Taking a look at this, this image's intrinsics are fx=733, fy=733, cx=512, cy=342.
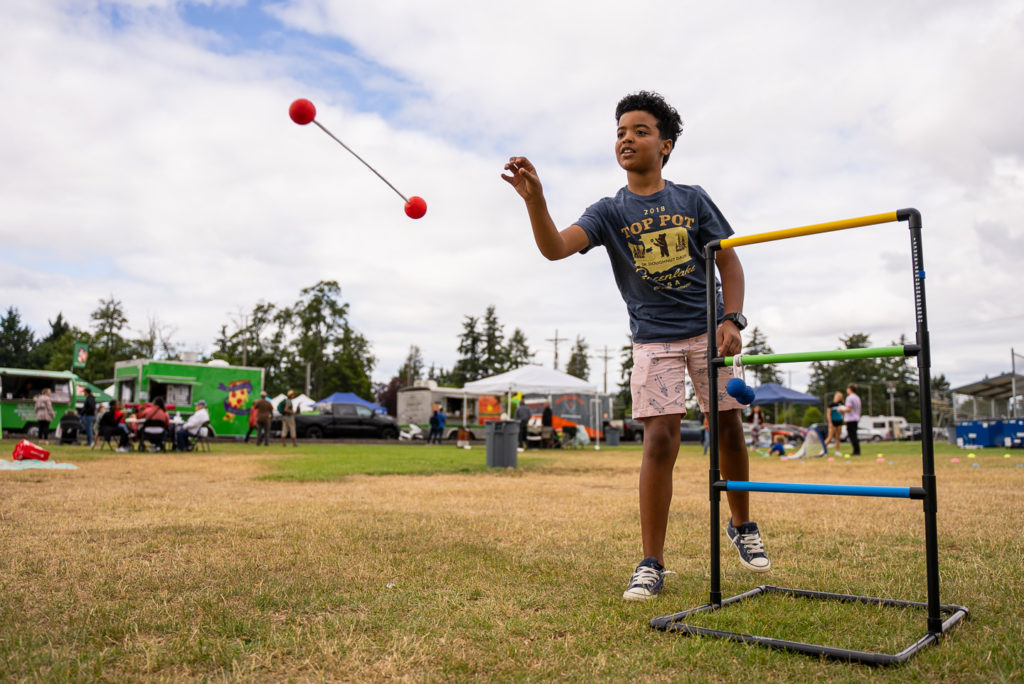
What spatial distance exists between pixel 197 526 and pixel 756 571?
338 centimetres

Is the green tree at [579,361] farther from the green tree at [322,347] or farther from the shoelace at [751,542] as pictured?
the shoelace at [751,542]

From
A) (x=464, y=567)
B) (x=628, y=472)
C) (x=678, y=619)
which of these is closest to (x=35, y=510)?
(x=464, y=567)

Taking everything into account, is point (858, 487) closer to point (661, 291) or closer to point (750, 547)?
point (750, 547)

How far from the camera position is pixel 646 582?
285 cm

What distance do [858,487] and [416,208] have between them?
253cm

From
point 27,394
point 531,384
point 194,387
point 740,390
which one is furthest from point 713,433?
point 27,394

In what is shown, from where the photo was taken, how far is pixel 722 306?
3297mm

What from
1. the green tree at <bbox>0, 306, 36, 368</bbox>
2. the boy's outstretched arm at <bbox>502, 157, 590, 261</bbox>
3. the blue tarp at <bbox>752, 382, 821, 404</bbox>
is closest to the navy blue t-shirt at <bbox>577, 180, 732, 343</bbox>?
the boy's outstretched arm at <bbox>502, 157, 590, 261</bbox>

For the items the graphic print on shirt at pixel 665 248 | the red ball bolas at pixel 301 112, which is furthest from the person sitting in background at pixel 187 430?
the graphic print on shirt at pixel 665 248

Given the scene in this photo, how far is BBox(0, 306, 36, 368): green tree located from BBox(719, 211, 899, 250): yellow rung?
71060mm

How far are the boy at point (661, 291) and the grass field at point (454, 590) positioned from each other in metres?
0.44

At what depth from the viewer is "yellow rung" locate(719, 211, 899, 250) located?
2518 millimetres

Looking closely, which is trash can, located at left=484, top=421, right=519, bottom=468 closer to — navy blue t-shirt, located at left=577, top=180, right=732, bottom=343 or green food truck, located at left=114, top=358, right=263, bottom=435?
navy blue t-shirt, located at left=577, top=180, right=732, bottom=343

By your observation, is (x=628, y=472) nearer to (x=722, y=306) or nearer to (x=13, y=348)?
(x=722, y=306)
